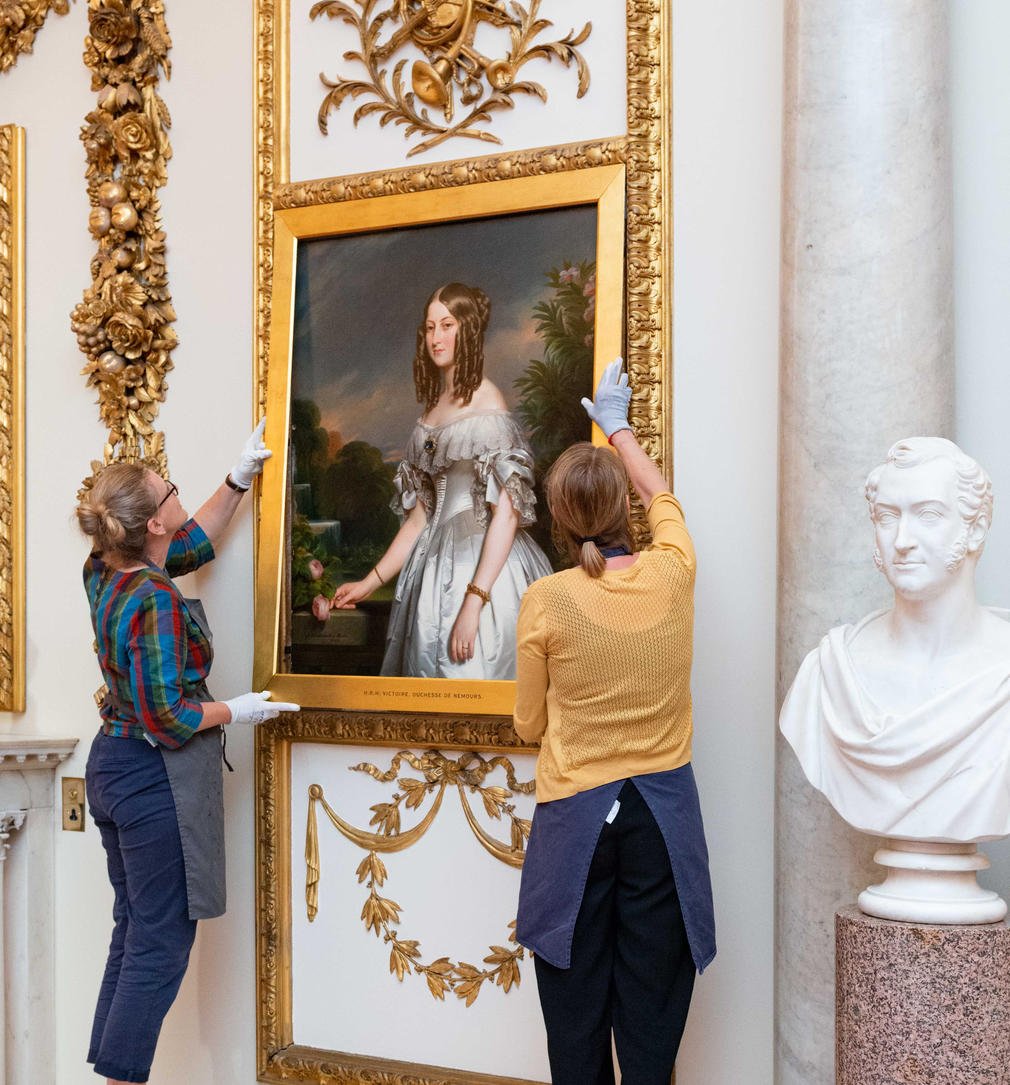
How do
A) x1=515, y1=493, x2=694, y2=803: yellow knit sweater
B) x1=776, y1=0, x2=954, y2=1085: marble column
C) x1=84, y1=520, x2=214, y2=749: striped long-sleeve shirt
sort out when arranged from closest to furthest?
x1=515, y1=493, x2=694, y2=803: yellow knit sweater < x1=776, y1=0, x2=954, y2=1085: marble column < x1=84, y1=520, x2=214, y2=749: striped long-sleeve shirt

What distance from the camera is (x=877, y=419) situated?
331 cm

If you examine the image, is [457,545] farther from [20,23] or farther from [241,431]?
[20,23]

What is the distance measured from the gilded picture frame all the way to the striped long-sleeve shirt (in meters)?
0.45

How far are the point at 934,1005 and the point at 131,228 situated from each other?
342 centimetres

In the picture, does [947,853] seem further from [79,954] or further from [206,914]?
[79,954]

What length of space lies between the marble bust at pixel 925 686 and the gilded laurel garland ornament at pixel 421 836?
1287 millimetres

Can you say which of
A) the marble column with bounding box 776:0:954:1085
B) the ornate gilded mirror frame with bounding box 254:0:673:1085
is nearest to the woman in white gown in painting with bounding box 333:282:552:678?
the ornate gilded mirror frame with bounding box 254:0:673:1085

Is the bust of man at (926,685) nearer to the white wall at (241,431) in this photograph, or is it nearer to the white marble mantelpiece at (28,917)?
the white wall at (241,431)

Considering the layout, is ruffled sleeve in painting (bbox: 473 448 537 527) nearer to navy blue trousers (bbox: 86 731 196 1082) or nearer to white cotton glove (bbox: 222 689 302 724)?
white cotton glove (bbox: 222 689 302 724)

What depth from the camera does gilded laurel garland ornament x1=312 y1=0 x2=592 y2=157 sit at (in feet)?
13.3

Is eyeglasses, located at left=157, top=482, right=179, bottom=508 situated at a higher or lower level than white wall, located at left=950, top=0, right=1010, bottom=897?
lower

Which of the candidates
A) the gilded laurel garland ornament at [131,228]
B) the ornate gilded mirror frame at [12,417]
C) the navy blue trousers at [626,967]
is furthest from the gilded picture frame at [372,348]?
the ornate gilded mirror frame at [12,417]

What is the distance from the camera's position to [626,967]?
3221 mm

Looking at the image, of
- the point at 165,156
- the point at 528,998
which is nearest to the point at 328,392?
the point at 165,156
